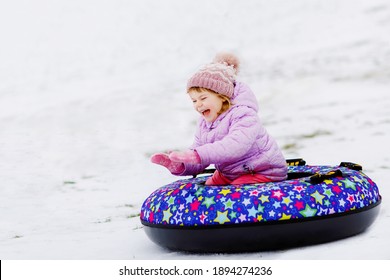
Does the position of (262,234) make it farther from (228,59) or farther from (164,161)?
(228,59)

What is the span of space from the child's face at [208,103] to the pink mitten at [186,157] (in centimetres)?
43

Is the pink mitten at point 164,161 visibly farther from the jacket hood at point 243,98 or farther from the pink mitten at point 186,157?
the jacket hood at point 243,98

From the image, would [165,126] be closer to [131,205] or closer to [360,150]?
[360,150]

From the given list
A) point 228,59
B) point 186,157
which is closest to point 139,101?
point 228,59

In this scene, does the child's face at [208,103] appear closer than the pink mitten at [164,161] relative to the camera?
No

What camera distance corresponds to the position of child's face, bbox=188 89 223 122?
13.9ft

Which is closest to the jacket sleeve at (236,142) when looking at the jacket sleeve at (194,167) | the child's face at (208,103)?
the child's face at (208,103)

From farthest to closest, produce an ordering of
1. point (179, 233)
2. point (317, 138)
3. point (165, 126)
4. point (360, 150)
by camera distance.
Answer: point (165, 126)
point (317, 138)
point (360, 150)
point (179, 233)

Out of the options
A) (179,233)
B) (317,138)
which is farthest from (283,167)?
(317,138)

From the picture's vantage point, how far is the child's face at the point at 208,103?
4.23 metres

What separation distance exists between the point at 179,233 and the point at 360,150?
5.66 metres

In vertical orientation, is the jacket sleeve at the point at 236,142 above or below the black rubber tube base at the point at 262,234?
above

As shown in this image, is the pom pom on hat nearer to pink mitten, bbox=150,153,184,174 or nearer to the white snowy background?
pink mitten, bbox=150,153,184,174
